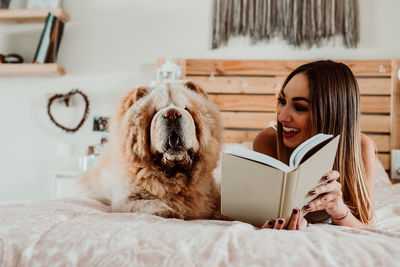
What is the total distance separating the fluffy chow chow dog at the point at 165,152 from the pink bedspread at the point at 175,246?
273 millimetres

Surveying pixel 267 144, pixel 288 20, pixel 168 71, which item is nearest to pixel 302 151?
pixel 267 144

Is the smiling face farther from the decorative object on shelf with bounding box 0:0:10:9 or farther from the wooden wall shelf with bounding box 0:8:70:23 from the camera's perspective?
the decorative object on shelf with bounding box 0:0:10:9

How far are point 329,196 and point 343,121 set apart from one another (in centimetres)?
32

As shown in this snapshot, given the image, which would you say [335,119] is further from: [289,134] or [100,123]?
[100,123]

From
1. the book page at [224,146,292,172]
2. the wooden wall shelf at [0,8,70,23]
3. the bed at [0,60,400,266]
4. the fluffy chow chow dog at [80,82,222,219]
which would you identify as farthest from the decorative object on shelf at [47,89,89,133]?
the book page at [224,146,292,172]

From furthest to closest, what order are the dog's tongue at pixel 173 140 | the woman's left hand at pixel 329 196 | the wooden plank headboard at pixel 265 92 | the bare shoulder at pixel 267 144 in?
the wooden plank headboard at pixel 265 92, the bare shoulder at pixel 267 144, the dog's tongue at pixel 173 140, the woman's left hand at pixel 329 196

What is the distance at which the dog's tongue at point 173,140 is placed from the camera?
0.95 meters

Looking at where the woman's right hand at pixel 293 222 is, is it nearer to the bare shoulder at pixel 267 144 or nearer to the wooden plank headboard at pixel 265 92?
the bare shoulder at pixel 267 144

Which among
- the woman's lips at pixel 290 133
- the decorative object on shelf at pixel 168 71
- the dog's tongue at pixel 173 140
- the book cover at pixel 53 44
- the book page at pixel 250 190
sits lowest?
the book page at pixel 250 190

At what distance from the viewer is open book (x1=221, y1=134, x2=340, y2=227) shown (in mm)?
730

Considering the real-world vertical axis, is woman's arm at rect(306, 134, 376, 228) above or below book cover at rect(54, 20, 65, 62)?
below

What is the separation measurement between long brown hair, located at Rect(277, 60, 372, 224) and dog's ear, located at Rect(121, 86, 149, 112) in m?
0.56

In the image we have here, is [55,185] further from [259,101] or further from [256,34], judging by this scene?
[256,34]

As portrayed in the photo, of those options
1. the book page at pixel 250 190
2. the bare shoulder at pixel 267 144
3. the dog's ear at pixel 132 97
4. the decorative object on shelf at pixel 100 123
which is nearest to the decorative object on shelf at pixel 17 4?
the decorative object on shelf at pixel 100 123
